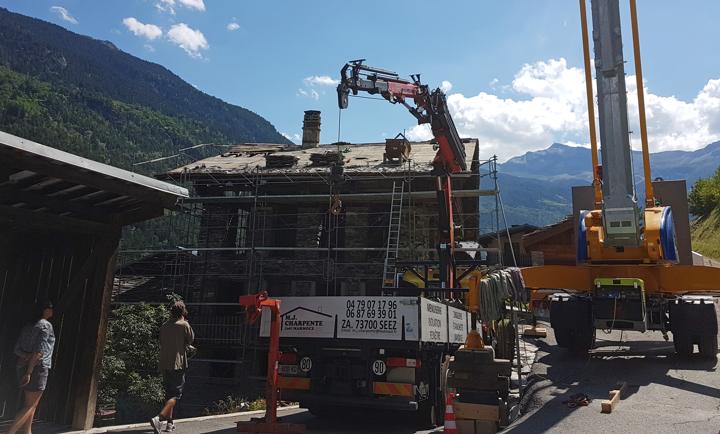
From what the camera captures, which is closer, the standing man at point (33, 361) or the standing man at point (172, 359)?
the standing man at point (33, 361)

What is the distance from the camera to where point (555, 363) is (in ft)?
40.7

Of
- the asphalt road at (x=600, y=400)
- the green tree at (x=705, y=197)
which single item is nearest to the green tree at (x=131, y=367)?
the asphalt road at (x=600, y=400)

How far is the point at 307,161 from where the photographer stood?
23375 millimetres

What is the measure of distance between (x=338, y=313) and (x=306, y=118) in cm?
2317

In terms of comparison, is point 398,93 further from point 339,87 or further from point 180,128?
point 180,128

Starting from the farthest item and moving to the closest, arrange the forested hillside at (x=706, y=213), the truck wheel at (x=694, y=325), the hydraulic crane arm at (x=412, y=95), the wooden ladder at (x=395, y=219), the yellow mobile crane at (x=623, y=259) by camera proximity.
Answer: the forested hillside at (x=706, y=213) → the wooden ladder at (x=395, y=219) → the hydraulic crane arm at (x=412, y=95) → the truck wheel at (x=694, y=325) → the yellow mobile crane at (x=623, y=259)

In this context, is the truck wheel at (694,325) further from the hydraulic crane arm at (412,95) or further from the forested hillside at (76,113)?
the forested hillside at (76,113)

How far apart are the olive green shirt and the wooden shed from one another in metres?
0.86

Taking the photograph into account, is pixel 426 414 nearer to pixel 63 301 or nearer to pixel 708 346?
pixel 63 301

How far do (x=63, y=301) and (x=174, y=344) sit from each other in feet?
5.09

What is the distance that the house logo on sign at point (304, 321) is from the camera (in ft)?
26.3

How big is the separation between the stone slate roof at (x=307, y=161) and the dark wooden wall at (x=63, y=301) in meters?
13.3

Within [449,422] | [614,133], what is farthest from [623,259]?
[449,422]

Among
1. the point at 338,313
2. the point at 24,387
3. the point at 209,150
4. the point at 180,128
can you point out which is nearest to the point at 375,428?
the point at 338,313
